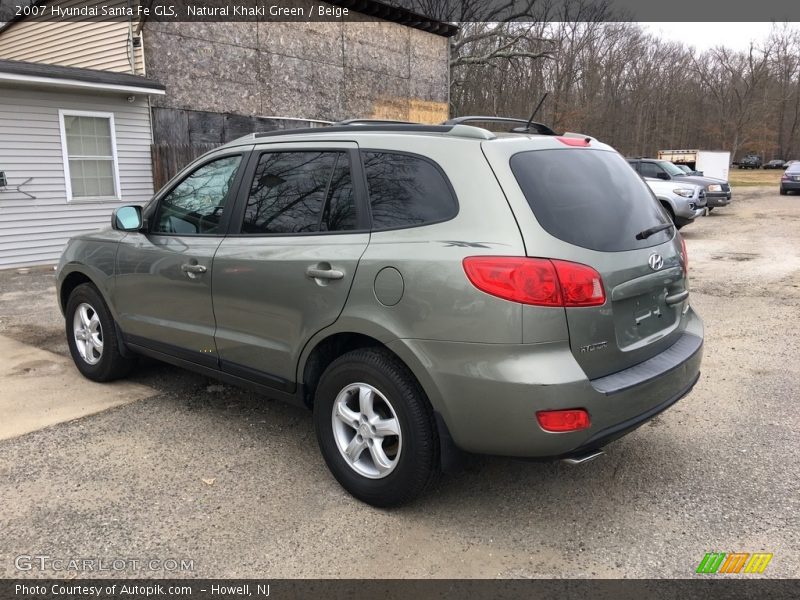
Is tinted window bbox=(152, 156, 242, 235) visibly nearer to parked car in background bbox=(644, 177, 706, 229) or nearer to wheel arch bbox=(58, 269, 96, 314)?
wheel arch bbox=(58, 269, 96, 314)

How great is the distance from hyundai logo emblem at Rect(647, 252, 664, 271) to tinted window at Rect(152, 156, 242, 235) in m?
2.43

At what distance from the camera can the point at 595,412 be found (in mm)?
2695

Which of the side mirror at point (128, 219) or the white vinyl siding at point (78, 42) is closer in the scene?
the side mirror at point (128, 219)

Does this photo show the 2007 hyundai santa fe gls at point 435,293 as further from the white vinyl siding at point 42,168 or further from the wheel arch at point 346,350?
the white vinyl siding at point 42,168

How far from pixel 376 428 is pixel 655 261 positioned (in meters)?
1.60

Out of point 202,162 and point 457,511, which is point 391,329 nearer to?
point 457,511

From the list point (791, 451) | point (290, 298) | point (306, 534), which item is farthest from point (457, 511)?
point (791, 451)

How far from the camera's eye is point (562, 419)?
2.64 metres

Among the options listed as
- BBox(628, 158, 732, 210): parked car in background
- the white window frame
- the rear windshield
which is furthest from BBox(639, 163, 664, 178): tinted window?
the rear windshield

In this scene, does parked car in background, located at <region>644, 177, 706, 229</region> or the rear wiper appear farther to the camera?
parked car in background, located at <region>644, 177, 706, 229</region>

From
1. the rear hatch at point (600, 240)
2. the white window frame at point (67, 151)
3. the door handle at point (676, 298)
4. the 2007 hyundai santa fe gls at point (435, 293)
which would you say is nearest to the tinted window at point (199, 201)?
the 2007 hyundai santa fe gls at point (435, 293)

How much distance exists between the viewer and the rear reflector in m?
2.63

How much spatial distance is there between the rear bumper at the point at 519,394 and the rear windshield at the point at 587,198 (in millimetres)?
554

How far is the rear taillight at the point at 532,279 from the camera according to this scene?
2627mm
